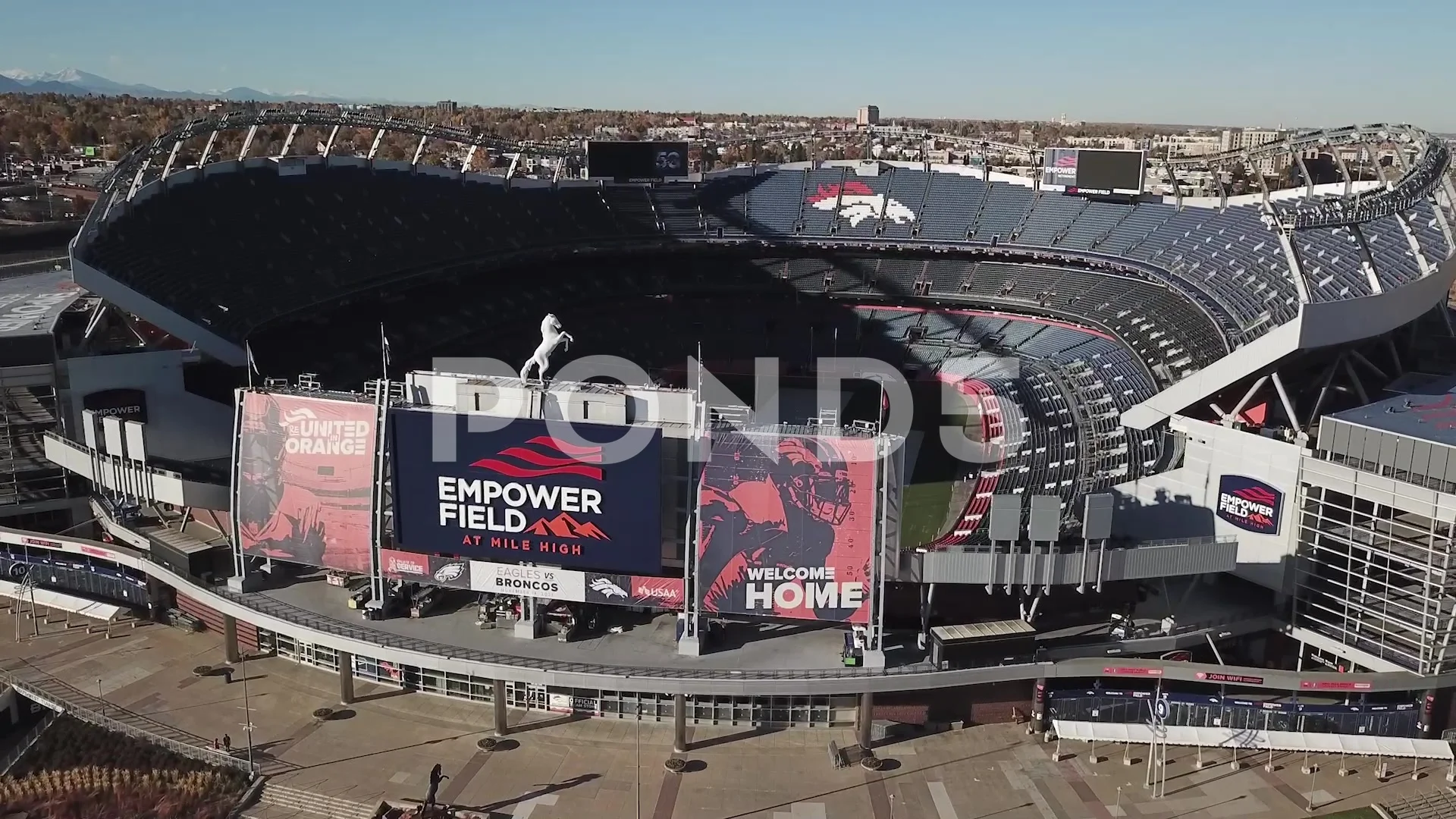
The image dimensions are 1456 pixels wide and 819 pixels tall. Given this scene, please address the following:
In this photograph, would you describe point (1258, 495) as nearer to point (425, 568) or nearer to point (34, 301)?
point (425, 568)

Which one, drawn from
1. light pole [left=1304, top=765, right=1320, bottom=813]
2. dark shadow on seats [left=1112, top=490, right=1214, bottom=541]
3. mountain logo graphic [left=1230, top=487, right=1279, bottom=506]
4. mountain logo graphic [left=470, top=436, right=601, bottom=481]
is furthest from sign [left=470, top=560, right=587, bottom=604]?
mountain logo graphic [left=1230, top=487, right=1279, bottom=506]

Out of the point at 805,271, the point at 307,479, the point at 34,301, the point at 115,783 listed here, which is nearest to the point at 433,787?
the point at 115,783

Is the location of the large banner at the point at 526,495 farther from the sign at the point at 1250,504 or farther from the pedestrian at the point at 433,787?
the sign at the point at 1250,504

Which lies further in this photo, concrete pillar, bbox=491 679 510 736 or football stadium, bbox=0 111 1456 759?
concrete pillar, bbox=491 679 510 736

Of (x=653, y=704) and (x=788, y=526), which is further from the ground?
(x=788, y=526)

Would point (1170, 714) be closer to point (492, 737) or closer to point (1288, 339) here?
point (1288, 339)

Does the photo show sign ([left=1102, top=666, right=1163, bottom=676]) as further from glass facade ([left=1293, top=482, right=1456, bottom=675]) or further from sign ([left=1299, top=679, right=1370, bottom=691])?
glass facade ([left=1293, top=482, right=1456, bottom=675])

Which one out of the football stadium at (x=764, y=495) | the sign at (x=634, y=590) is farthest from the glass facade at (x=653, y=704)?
the sign at (x=634, y=590)
